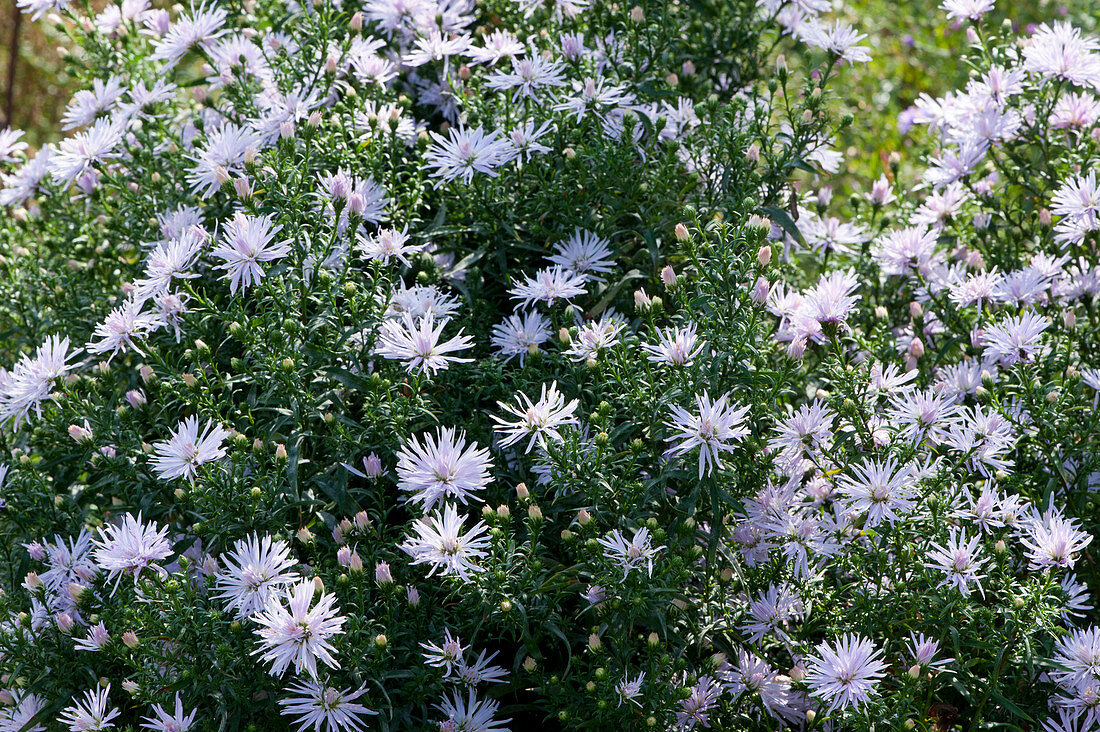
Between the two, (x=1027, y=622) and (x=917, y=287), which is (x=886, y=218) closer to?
(x=917, y=287)

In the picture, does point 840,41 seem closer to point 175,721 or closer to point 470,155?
point 470,155

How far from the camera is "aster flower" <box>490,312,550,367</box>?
2.20m

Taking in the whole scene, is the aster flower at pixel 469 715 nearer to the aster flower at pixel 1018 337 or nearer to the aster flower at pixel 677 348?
the aster flower at pixel 677 348

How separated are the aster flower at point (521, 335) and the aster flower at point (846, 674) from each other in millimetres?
873

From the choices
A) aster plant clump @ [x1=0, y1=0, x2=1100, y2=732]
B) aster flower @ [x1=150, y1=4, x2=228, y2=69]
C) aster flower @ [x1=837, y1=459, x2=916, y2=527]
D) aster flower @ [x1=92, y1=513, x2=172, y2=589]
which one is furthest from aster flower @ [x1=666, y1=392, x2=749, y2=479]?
aster flower @ [x1=150, y1=4, x2=228, y2=69]

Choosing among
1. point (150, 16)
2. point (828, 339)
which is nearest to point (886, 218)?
point (828, 339)

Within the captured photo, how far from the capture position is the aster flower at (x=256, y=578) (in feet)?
5.99

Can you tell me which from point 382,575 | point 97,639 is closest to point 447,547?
point 382,575

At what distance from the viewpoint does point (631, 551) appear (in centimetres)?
186

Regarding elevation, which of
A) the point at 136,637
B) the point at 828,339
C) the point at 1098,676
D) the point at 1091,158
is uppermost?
the point at 1091,158

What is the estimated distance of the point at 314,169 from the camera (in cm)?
238

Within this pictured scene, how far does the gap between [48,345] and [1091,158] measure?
2.61 meters

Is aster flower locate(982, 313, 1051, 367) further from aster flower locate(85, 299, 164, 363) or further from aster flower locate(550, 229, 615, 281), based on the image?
aster flower locate(85, 299, 164, 363)

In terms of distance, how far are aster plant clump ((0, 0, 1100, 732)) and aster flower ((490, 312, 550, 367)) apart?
0.02m
